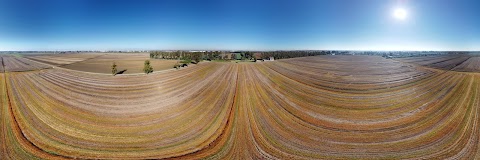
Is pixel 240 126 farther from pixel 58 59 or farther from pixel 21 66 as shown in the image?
pixel 58 59

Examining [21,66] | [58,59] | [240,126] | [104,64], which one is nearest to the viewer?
[240,126]

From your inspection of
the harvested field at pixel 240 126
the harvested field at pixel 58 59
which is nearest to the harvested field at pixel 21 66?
the harvested field at pixel 58 59

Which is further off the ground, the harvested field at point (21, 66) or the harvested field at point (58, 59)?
the harvested field at point (58, 59)

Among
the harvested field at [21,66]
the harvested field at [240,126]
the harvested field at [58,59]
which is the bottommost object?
the harvested field at [240,126]

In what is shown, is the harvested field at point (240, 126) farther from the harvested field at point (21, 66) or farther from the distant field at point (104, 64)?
the harvested field at point (21, 66)

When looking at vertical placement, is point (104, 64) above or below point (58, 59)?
below

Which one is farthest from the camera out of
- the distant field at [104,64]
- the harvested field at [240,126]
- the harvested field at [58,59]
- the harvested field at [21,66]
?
the harvested field at [58,59]

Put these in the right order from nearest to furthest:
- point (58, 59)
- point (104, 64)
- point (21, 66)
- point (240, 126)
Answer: point (240, 126), point (21, 66), point (104, 64), point (58, 59)

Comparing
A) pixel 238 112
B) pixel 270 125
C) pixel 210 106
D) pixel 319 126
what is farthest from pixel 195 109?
pixel 319 126

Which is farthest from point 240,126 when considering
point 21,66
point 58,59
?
point 58,59

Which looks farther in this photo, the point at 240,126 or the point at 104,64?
the point at 104,64

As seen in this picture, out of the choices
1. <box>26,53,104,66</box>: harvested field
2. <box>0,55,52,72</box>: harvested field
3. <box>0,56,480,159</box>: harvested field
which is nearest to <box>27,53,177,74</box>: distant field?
<box>26,53,104,66</box>: harvested field
